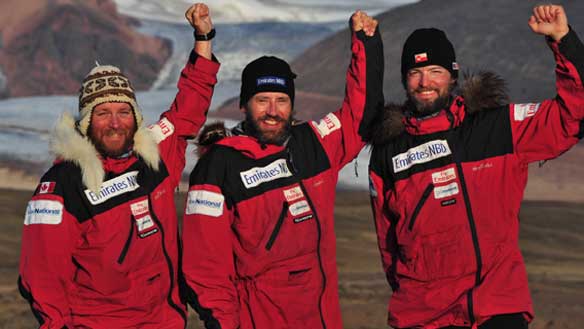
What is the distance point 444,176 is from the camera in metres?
4.77

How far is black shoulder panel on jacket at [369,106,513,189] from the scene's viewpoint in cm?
478

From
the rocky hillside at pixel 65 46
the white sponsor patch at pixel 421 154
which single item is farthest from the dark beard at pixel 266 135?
the rocky hillside at pixel 65 46

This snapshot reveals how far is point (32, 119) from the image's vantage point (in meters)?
23.4

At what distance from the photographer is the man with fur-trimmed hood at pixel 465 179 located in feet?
15.3

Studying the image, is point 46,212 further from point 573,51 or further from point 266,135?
point 573,51

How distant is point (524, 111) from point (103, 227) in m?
1.88

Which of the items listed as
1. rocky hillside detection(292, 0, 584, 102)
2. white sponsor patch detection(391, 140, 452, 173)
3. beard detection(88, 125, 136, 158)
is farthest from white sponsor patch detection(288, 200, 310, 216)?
rocky hillside detection(292, 0, 584, 102)

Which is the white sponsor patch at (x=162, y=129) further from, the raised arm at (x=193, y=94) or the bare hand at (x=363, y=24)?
the bare hand at (x=363, y=24)

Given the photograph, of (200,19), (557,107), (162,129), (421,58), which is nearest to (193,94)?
(162,129)

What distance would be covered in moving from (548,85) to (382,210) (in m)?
18.6

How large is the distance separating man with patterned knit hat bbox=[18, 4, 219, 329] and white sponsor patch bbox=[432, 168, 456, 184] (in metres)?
1.18

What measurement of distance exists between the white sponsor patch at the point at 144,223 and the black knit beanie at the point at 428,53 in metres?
1.29

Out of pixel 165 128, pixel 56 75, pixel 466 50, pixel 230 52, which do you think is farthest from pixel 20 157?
pixel 165 128

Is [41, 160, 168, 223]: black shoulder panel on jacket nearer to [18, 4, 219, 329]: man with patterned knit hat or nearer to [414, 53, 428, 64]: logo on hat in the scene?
[18, 4, 219, 329]: man with patterned knit hat
